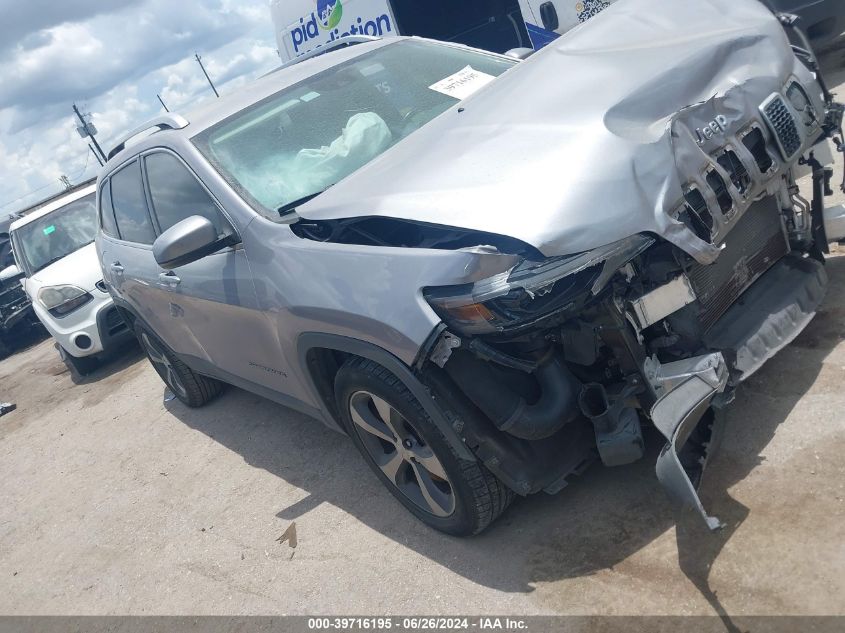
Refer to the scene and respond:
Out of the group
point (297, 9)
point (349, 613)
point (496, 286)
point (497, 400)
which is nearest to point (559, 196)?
point (496, 286)

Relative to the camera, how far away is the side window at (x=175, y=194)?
3617 mm

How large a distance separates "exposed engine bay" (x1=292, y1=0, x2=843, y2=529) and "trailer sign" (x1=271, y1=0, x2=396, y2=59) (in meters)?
6.74

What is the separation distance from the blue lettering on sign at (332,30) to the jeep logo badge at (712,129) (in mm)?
6986

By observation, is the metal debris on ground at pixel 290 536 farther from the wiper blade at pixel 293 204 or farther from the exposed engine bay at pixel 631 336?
the wiper blade at pixel 293 204

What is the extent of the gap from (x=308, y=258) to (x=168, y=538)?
210 cm

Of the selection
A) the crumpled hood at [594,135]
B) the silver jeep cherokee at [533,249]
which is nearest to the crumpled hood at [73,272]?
the silver jeep cherokee at [533,249]

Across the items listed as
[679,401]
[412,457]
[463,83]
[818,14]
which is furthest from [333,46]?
[818,14]

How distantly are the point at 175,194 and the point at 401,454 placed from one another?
1.99 meters

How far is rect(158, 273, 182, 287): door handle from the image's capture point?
4117mm

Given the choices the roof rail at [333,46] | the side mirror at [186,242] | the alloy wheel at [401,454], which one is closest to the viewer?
the alloy wheel at [401,454]

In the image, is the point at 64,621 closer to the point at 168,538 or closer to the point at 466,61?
the point at 168,538

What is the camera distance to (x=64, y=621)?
382 cm

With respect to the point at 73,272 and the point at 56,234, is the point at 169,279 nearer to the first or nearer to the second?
the point at 73,272

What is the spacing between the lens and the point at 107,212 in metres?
5.31
